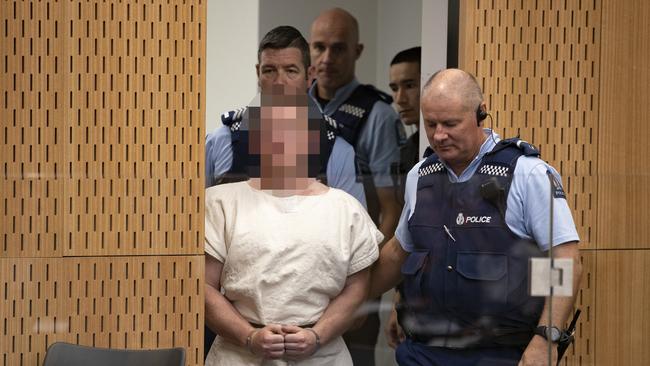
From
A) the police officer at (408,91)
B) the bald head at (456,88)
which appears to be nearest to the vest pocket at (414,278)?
the bald head at (456,88)

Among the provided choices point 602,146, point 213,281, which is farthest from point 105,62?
point 602,146

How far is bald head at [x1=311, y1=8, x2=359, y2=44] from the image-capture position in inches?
176

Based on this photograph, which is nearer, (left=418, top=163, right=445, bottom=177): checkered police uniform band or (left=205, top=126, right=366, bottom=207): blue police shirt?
(left=418, top=163, right=445, bottom=177): checkered police uniform band

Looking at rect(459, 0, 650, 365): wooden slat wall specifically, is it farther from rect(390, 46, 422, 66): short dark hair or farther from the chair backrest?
the chair backrest

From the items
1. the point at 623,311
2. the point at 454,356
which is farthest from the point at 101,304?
the point at 623,311

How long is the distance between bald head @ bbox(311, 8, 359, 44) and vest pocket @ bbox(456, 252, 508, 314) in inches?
49.3

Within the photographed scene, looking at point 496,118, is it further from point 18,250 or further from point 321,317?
point 18,250

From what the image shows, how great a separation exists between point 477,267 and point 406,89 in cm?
113

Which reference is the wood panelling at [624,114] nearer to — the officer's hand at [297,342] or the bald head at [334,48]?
the bald head at [334,48]

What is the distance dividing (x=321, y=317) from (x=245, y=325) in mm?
265

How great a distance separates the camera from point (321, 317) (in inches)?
150

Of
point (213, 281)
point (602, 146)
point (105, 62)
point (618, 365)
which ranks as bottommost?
point (618, 365)

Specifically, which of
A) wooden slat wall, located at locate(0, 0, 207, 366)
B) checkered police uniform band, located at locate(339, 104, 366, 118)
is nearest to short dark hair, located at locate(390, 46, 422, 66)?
checkered police uniform band, located at locate(339, 104, 366, 118)

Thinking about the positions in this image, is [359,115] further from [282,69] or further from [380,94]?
[282,69]
